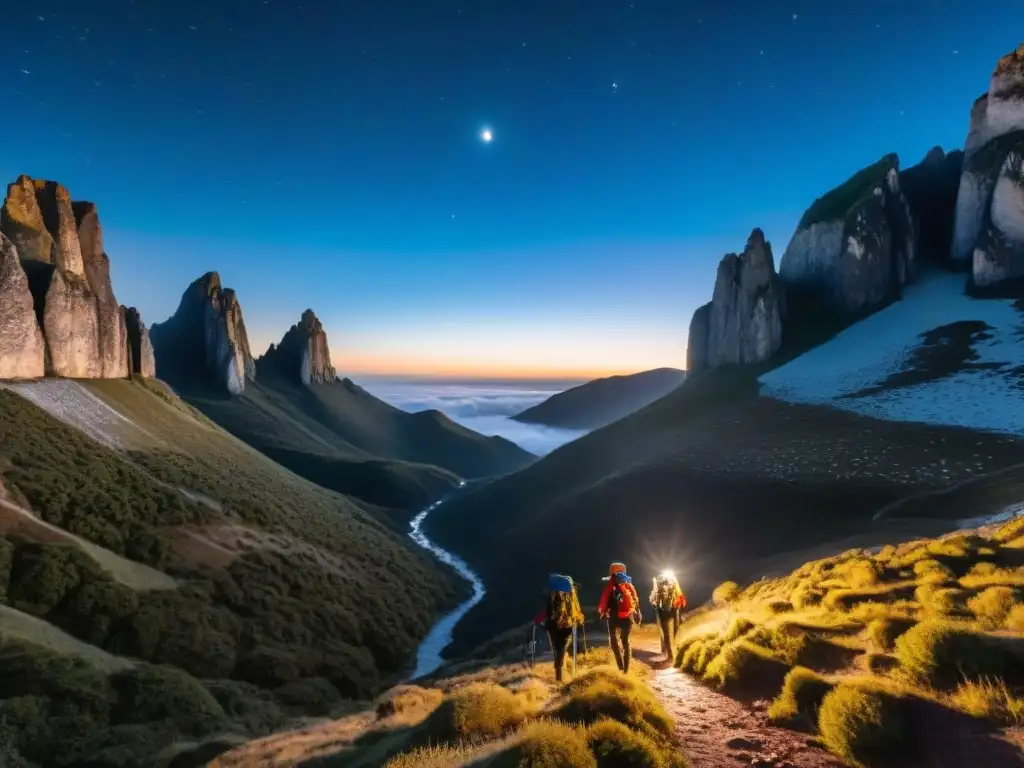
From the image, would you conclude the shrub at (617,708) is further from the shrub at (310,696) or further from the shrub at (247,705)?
the shrub at (310,696)

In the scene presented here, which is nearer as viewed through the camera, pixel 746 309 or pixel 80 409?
pixel 80 409

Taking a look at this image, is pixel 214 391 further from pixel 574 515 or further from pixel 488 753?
pixel 488 753

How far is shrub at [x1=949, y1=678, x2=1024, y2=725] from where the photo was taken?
6863 millimetres

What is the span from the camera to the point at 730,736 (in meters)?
8.68

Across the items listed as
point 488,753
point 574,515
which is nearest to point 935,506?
point 574,515

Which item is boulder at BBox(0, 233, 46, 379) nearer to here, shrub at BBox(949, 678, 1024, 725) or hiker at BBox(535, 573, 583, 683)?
hiker at BBox(535, 573, 583, 683)

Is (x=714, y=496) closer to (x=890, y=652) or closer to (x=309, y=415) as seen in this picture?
(x=890, y=652)

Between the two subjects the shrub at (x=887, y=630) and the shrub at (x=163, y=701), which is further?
the shrub at (x=163, y=701)

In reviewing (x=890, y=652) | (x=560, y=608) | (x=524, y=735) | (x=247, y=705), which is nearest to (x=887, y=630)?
(x=890, y=652)

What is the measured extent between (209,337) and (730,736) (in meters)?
162

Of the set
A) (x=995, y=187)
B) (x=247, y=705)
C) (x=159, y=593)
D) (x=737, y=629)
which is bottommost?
(x=247, y=705)

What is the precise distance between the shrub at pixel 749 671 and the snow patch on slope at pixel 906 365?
2093 inches

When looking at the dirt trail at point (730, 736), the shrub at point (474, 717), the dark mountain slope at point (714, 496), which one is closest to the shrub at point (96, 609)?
the shrub at point (474, 717)

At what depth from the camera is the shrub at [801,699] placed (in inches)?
340
